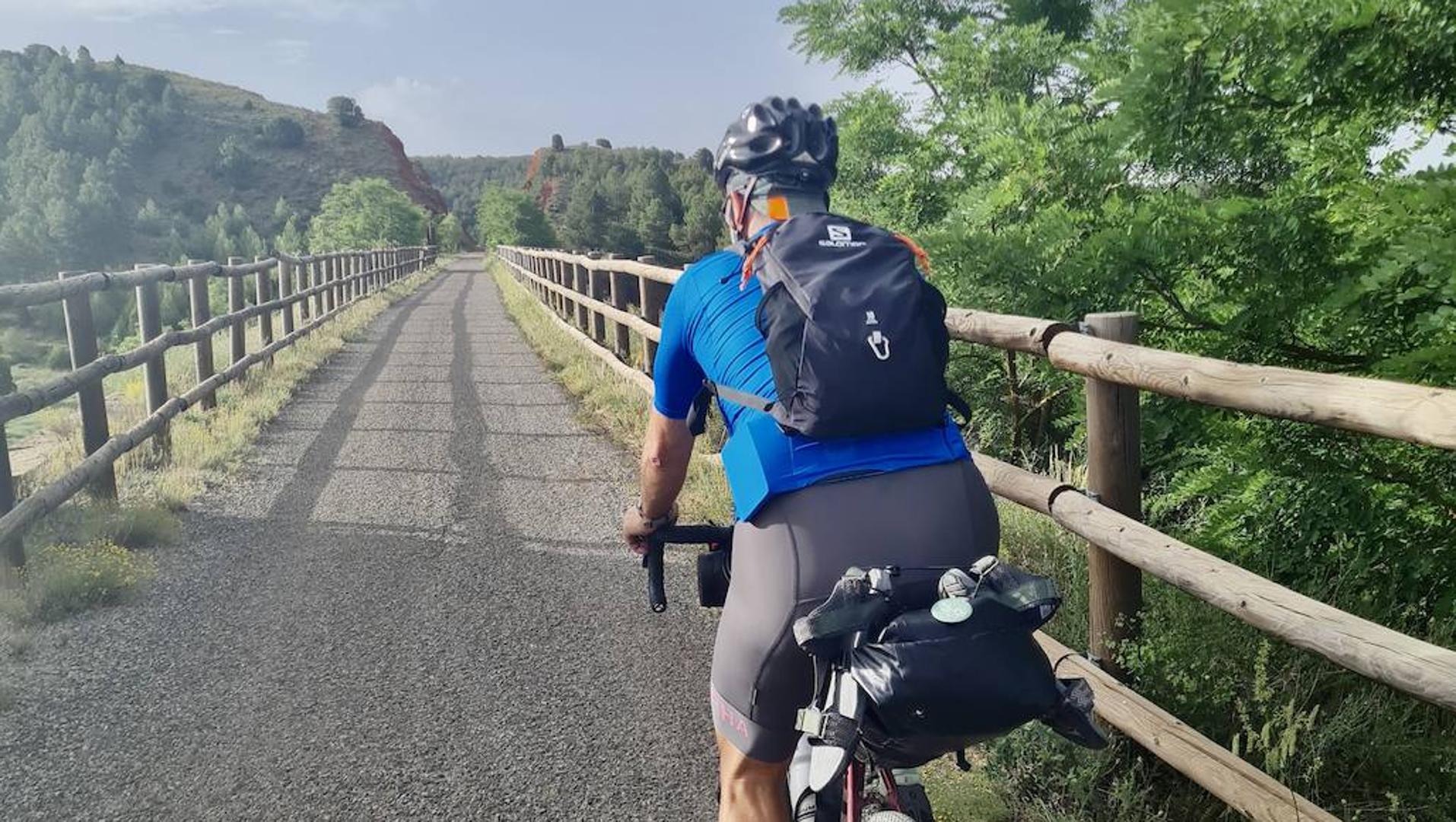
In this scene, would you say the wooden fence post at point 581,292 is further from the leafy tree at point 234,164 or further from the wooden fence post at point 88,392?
the leafy tree at point 234,164

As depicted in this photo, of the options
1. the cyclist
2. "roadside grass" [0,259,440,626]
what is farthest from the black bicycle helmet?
"roadside grass" [0,259,440,626]

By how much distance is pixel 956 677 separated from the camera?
1501mm

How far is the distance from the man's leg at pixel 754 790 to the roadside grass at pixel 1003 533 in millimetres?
1169

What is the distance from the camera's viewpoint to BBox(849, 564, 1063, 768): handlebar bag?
1498 millimetres

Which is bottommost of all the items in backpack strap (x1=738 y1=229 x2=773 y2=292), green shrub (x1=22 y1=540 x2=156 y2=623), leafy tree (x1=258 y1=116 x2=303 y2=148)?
green shrub (x1=22 y1=540 x2=156 y2=623)

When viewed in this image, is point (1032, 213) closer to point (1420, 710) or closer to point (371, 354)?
point (1420, 710)

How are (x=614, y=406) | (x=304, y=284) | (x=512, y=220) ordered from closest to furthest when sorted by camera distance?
1. (x=614, y=406)
2. (x=304, y=284)
3. (x=512, y=220)

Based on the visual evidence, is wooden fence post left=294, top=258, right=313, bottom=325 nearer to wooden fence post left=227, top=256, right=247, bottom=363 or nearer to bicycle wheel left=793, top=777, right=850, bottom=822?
wooden fence post left=227, top=256, right=247, bottom=363

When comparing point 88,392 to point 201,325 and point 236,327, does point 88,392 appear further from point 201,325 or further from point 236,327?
point 236,327

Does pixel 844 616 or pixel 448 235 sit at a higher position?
pixel 448 235

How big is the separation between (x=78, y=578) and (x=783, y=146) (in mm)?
4424

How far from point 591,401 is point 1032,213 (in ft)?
19.7

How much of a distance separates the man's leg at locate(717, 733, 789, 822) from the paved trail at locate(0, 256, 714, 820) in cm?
130

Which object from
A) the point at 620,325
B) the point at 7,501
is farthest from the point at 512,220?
the point at 7,501
